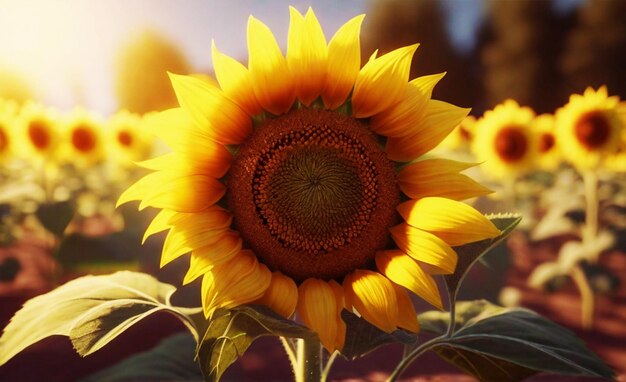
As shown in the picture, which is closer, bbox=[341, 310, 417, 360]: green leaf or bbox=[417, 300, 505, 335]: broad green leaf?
bbox=[341, 310, 417, 360]: green leaf

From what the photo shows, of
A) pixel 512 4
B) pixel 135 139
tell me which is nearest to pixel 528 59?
pixel 512 4

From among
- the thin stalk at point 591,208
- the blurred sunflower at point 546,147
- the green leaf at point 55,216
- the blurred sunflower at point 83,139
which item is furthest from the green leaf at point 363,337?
the blurred sunflower at point 83,139

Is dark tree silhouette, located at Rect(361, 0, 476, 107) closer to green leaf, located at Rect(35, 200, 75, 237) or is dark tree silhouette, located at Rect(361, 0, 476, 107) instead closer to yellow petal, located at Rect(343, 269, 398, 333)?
green leaf, located at Rect(35, 200, 75, 237)

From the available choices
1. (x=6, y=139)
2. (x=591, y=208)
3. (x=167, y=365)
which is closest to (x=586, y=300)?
(x=591, y=208)

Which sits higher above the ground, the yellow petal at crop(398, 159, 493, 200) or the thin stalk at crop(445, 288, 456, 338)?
the yellow petal at crop(398, 159, 493, 200)

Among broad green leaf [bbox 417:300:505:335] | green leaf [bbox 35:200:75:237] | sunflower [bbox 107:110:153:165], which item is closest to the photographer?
broad green leaf [bbox 417:300:505:335]

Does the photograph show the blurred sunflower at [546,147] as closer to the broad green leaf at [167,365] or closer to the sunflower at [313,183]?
the broad green leaf at [167,365]

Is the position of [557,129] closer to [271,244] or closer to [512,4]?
[271,244]

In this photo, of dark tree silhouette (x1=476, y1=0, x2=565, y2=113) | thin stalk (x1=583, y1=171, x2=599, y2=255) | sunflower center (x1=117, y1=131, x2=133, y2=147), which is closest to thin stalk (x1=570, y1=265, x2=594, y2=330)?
thin stalk (x1=583, y1=171, x2=599, y2=255)
